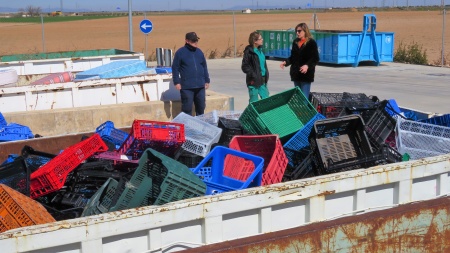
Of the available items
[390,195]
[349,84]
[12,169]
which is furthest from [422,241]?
[349,84]

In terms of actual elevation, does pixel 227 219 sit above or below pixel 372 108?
below

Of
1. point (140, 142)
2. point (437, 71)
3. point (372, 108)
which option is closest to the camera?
point (140, 142)

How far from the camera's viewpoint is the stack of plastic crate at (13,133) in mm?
8055

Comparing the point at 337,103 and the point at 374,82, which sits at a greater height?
the point at 337,103

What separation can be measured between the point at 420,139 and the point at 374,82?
1292 centimetres

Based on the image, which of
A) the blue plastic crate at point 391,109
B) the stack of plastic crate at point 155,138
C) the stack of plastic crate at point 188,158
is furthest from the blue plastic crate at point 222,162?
the blue plastic crate at point 391,109

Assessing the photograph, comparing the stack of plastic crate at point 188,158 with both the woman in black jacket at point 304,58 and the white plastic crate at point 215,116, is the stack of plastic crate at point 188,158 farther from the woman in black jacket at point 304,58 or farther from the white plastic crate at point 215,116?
the woman in black jacket at point 304,58

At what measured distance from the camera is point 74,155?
222 inches

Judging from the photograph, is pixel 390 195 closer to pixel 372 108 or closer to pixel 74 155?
pixel 372 108

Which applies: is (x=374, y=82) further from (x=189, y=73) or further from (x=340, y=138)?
(x=340, y=138)

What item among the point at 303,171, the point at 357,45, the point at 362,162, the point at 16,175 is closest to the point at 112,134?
the point at 16,175

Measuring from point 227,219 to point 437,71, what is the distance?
1902 cm

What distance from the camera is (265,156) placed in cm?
622

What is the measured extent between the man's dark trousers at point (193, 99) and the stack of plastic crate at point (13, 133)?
108 inches
